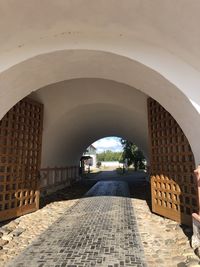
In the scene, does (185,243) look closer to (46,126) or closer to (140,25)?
(140,25)

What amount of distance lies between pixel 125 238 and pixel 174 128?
240 cm

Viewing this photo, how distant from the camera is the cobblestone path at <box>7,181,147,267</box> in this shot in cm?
304

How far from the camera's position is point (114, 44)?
12.0ft

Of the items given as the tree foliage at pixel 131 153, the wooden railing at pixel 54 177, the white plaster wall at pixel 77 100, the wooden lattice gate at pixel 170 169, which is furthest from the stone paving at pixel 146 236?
A: the tree foliage at pixel 131 153

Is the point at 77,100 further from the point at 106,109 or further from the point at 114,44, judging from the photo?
the point at 114,44

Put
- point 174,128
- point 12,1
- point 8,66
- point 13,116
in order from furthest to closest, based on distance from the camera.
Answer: point 13,116, point 174,128, point 8,66, point 12,1

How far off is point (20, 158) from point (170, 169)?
11.1ft

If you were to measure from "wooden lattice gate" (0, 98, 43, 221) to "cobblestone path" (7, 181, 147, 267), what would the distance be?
3.55 ft

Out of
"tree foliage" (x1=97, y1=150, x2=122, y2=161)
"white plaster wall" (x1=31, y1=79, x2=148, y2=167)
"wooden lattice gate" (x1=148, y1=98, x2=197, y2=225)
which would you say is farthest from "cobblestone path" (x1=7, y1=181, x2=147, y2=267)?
"tree foliage" (x1=97, y1=150, x2=122, y2=161)

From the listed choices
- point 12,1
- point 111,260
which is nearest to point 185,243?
point 111,260

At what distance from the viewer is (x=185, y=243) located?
3.66 meters

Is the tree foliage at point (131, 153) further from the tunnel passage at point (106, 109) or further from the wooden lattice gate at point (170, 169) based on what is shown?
the wooden lattice gate at point (170, 169)

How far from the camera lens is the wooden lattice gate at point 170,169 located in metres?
4.58

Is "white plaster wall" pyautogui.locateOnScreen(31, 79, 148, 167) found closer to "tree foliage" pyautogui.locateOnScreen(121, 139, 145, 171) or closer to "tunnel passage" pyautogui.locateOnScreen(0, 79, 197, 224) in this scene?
"tunnel passage" pyautogui.locateOnScreen(0, 79, 197, 224)
